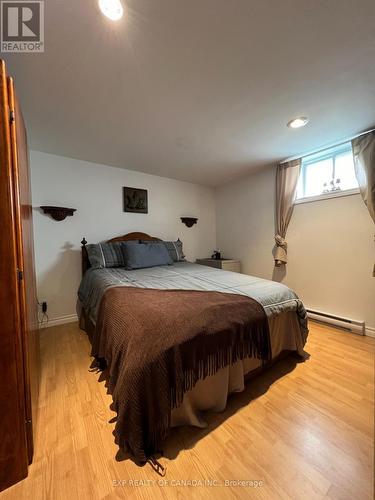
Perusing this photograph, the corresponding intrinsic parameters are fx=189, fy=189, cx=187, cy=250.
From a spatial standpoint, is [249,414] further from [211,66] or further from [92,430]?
[211,66]

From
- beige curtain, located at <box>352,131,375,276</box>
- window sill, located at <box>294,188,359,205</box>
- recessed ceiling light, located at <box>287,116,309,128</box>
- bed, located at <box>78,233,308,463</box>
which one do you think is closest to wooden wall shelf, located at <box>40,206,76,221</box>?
bed, located at <box>78,233,308,463</box>

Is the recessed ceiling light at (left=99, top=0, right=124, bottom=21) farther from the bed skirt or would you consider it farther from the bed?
the bed skirt

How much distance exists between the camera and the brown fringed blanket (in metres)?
0.84

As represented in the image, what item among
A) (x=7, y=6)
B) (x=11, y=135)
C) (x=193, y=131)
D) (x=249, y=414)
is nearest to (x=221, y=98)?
(x=193, y=131)

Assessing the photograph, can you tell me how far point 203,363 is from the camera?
39.8 inches

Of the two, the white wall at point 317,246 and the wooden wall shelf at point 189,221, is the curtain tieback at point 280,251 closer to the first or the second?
the white wall at point 317,246

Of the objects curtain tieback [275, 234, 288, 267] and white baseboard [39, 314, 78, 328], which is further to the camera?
curtain tieback [275, 234, 288, 267]

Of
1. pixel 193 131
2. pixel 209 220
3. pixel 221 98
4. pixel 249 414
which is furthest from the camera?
pixel 209 220

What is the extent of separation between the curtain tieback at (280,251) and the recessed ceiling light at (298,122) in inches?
53.9

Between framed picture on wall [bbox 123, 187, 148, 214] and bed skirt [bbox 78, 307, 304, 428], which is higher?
framed picture on wall [bbox 123, 187, 148, 214]

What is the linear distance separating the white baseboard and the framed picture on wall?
5.44ft

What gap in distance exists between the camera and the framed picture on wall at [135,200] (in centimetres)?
289

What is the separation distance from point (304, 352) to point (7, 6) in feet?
9.83

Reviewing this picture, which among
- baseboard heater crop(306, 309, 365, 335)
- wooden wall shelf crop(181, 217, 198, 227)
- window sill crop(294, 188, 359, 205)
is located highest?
window sill crop(294, 188, 359, 205)
